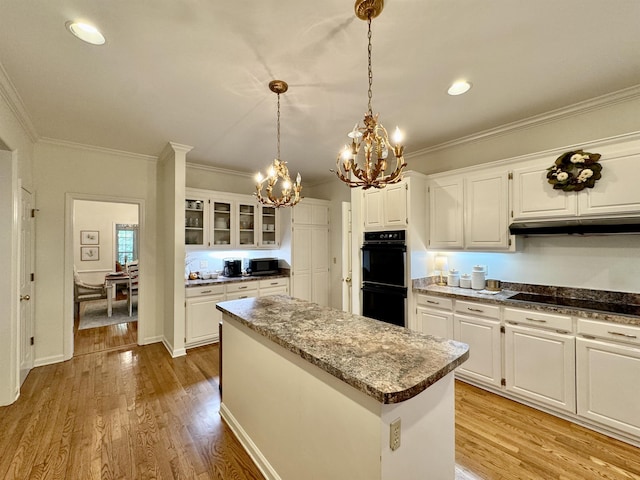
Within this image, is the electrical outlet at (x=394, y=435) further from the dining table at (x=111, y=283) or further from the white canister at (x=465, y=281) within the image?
the dining table at (x=111, y=283)

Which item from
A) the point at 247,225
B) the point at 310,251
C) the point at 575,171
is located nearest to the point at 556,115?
the point at 575,171

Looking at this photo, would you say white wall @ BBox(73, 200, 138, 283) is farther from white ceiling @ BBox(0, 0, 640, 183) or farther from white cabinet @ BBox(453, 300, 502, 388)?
white cabinet @ BBox(453, 300, 502, 388)

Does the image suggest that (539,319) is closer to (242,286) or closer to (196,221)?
(242,286)

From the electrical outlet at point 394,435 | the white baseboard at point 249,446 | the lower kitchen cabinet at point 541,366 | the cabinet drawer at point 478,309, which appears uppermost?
the cabinet drawer at point 478,309

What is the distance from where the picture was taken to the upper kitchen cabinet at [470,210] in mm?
2816

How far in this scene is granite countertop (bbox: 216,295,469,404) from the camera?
1071mm

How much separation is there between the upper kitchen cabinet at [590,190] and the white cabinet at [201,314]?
3.82m

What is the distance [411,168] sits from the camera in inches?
156

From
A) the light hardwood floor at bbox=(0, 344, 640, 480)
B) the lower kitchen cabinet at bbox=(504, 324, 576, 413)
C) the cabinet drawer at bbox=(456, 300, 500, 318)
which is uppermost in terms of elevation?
the cabinet drawer at bbox=(456, 300, 500, 318)

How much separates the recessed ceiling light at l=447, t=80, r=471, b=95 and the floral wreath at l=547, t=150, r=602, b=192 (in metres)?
1.07

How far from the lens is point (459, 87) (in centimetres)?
226

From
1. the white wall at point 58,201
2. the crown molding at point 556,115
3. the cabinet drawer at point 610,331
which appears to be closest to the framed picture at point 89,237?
the white wall at point 58,201

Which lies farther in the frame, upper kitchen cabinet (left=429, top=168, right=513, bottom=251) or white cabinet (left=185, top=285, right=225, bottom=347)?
white cabinet (left=185, top=285, right=225, bottom=347)

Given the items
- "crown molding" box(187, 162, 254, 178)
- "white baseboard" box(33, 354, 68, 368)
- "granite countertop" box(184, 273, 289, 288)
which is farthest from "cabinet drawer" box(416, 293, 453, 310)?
"white baseboard" box(33, 354, 68, 368)
